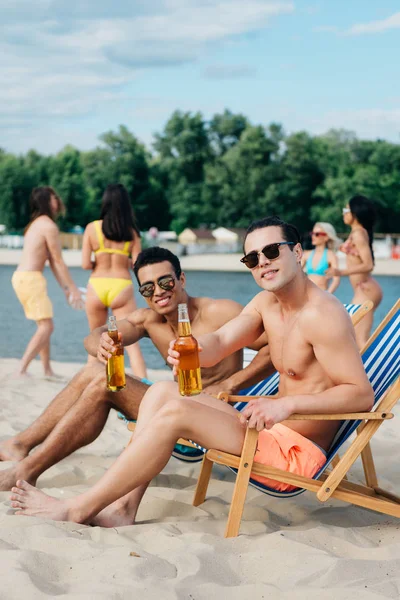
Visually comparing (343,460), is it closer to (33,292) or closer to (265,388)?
(265,388)

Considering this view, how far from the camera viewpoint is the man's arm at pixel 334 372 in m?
3.09

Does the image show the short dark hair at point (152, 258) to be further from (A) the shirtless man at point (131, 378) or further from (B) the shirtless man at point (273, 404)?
(B) the shirtless man at point (273, 404)

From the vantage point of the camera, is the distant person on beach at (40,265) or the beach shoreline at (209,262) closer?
the distant person on beach at (40,265)

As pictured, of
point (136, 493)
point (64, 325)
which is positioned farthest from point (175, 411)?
point (64, 325)

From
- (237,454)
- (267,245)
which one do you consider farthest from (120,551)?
(267,245)

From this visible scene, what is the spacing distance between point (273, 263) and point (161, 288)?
768 millimetres

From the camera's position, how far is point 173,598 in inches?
Result: 102

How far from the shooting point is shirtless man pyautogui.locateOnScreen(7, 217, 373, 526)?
122 inches

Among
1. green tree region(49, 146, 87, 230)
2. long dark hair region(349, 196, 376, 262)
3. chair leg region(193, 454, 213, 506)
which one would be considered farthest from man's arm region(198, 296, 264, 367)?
green tree region(49, 146, 87, 230)

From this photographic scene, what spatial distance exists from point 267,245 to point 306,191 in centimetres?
6596

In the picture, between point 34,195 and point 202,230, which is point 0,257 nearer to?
point 202,230

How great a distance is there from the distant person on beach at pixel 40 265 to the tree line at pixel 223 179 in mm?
56592

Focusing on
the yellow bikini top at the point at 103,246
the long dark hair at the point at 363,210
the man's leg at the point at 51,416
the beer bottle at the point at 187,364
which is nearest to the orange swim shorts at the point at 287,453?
the beer bottle at the point at 187,364

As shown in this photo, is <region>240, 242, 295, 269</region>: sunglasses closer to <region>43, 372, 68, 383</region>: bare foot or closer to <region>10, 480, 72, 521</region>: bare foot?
<region>10, 480, 72, 521</region>: bare foot
